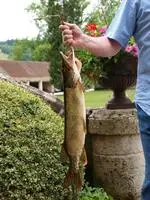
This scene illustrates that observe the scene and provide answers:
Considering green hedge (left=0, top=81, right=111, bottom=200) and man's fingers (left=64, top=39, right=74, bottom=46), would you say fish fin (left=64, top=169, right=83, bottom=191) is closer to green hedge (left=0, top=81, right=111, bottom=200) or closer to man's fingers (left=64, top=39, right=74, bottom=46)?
green hedge (left=0, top=81, right=111, bottom=200)

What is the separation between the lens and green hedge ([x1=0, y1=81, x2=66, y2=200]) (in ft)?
12.9

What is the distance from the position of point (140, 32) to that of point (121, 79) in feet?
11.0

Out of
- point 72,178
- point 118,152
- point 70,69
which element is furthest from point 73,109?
point 118,152

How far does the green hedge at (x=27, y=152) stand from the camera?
12.9ft

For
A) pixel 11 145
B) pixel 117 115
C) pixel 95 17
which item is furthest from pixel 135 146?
pixel 11 145

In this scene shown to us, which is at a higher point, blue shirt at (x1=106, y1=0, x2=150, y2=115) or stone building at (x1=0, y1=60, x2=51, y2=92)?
blue shirt at (x1=106, y1=0, x2=150, y2=115)

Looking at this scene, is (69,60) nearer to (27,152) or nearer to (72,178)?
(72,178)

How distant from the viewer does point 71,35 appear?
3.02 metres

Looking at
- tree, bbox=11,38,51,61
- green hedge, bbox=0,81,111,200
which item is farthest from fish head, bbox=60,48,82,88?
tree, bbox=11,38,51,61

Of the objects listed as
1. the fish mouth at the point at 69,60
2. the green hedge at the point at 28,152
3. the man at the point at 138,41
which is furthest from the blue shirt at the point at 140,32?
the green hedge at the point at 28,152

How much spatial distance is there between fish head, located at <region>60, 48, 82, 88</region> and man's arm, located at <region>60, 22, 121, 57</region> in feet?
0.43

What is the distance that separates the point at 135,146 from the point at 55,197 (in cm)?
234

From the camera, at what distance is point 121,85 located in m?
6.62

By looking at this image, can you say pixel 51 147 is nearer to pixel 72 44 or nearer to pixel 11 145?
pixel 11 145
